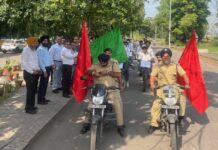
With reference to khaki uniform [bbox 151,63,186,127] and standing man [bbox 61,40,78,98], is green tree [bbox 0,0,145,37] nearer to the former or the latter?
standing man [bbox 61,40,78,98]

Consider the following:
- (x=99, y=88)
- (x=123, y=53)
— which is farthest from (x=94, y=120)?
(x=123, y=53)

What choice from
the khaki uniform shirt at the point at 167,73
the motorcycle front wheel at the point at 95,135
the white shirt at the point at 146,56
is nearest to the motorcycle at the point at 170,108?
the khaki uniform shirt at the point at 167,73

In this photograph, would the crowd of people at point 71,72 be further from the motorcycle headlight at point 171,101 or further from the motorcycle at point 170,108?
the motorcycle headlight at point 171,101

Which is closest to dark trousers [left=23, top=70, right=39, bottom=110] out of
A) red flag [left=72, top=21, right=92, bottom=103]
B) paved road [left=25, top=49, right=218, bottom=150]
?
paved road [left=25, top=49, right=218, bottom=150]

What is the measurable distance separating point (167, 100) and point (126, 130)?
160 centimetres

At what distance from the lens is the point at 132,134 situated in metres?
8.66

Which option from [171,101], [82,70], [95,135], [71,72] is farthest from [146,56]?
[95,135]

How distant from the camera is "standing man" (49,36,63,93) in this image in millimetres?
13561

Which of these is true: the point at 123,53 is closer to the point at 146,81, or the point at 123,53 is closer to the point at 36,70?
the point at 146,81

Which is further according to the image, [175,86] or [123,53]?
[123,53]

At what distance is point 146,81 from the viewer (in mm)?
15430

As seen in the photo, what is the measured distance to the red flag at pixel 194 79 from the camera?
9.35 meters

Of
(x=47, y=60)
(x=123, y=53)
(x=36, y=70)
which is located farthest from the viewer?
(x=123, y=53)

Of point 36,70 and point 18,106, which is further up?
point 36,70
